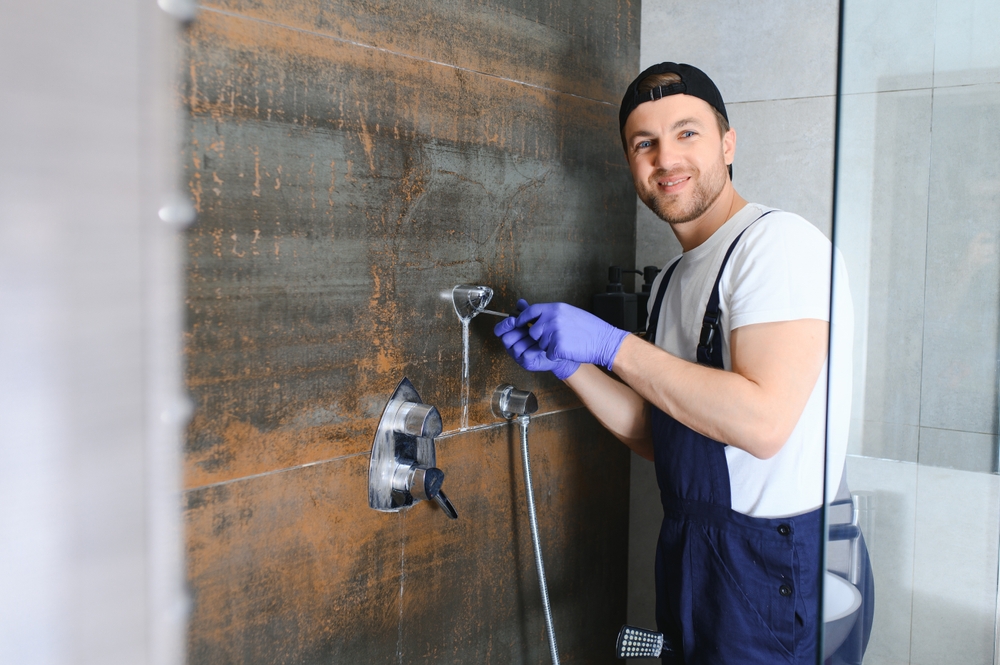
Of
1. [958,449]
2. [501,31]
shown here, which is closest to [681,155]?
[501,31]

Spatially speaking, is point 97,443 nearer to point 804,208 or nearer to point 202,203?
point 202,203

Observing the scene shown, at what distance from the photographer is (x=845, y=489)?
591 millimetres

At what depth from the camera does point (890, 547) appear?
594 millimetres

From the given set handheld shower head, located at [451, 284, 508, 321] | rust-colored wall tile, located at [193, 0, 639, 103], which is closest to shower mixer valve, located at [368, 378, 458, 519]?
handheld shower head, located at [451, 284, 508, 321]

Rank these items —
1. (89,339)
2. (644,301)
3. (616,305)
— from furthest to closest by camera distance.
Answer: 1. (644,301)
2. (616,305)
3. (89,339)

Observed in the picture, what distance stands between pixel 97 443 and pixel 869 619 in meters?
0.78

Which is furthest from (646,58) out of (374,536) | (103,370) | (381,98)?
(103,370)

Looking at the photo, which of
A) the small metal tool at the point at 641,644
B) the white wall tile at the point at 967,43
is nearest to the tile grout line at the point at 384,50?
the white wall tile at the point at 967,43

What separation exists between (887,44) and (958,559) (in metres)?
0.42

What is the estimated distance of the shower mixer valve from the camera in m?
1.08

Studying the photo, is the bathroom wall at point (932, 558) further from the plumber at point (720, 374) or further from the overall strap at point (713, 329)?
the overall strap at point (713, 329)

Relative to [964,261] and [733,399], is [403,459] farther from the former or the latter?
[964,261]

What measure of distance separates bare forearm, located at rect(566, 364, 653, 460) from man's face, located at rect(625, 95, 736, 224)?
319 mm

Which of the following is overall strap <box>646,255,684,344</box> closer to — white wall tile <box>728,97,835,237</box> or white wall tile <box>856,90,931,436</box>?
white wall tile <box>728,97,835,237</box>
